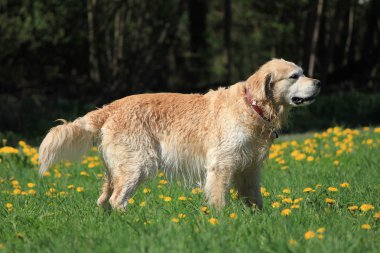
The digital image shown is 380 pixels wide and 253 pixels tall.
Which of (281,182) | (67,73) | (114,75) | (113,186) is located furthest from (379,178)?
(67,73)

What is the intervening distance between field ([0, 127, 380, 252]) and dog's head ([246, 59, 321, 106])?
0.90m

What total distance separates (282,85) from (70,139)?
2.04m

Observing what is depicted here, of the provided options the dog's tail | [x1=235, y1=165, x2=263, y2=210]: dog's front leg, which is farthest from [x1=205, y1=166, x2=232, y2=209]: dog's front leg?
the dog's tail

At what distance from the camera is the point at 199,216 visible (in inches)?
188

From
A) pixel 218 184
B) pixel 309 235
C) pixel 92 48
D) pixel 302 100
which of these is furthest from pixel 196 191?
pixel 92 48

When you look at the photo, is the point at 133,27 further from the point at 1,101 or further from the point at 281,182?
the point at 281,182

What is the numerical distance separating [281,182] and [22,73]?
1598cm

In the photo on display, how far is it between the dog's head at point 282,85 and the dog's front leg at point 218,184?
738mm

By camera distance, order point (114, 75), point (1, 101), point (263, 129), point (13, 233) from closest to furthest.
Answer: point (13, 233), point (263, 129), point (1, 101), point (114, 75)

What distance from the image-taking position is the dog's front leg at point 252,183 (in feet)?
18.9

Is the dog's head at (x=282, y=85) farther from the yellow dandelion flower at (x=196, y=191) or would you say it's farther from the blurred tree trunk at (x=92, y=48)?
the blurred tree trunk at (x=92, y=48)

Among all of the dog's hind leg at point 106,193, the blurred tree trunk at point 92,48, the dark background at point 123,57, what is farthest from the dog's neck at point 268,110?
the blurred tree trunk at point 92,48

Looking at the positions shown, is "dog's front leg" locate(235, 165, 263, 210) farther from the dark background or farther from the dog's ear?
the dark background

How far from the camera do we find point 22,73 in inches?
832
